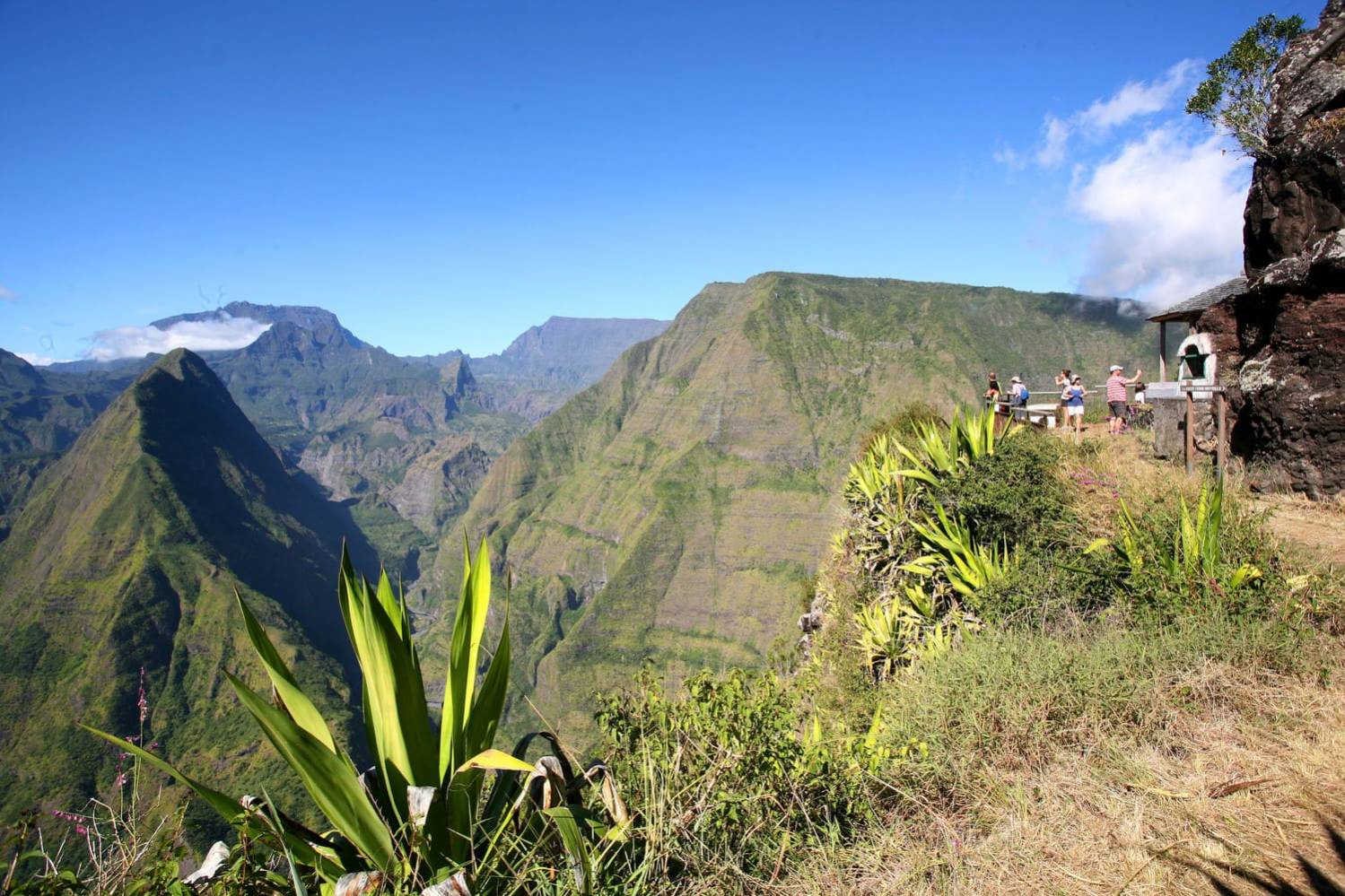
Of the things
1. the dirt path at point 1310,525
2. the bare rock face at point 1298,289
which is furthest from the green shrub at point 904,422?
the dirt path at point 1310,525

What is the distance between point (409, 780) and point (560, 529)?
158165 millimetres

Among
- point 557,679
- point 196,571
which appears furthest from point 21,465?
point 557,679

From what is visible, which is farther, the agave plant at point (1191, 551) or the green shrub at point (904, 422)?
the green shrub at point (904, 422)

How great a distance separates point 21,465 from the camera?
17212 cm

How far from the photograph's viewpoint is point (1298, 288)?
748 cm

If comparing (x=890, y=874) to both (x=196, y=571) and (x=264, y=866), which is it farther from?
(x=196, y=571)

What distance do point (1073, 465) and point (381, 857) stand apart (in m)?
7.60

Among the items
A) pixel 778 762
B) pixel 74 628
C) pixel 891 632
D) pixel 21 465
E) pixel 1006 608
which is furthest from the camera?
pixel 21 465

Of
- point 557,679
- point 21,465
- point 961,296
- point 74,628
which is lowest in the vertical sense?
point 557,679

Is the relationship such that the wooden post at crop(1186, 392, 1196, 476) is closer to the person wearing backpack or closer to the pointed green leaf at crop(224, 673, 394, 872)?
the person wearing backpack

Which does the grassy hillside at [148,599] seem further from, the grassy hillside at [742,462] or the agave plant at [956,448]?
the agave plant at [956,448]

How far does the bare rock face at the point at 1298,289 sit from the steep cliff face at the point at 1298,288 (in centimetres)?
1

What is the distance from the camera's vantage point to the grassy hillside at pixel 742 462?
353 feet

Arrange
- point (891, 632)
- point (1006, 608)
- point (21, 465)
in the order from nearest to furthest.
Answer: point (1006, 608), point (891, 632), point (21, 465)
